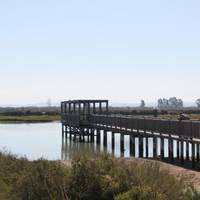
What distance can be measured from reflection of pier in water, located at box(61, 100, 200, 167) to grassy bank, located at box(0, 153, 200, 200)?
3032 millimetres

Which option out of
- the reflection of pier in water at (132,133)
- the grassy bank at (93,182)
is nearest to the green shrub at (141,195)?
the grassy bank at (93,182)

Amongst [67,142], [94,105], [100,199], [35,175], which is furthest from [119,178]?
[67,142]

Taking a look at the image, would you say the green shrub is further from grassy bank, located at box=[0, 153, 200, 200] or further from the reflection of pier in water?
the reflection of pier in water

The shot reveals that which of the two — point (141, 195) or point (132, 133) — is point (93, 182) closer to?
point (141, 195)

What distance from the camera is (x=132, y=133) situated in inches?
1326

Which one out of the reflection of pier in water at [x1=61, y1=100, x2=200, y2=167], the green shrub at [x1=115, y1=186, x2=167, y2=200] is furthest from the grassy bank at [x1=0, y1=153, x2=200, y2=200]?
the reflection of pier in water at [x1=61, y1=100, x2=200, y2=167]

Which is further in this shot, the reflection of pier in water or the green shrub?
the reflection of pier in water

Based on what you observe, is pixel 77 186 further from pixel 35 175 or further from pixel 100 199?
pixel 35 175

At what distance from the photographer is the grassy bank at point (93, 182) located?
10328mm

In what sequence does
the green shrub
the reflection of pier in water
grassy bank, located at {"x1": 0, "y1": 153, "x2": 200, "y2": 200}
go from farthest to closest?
the reflection of pier in water < grassy bank, located at {"x1": 0, "y1": 153, "x2": 200, "y2": 200} < the green shrub

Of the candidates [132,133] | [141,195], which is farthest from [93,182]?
[132,133]

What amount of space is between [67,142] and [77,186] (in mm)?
40983

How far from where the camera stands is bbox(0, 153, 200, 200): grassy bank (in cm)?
1033

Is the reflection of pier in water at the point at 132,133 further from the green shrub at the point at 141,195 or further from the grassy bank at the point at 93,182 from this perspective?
the green shrub at the point at 141,195
